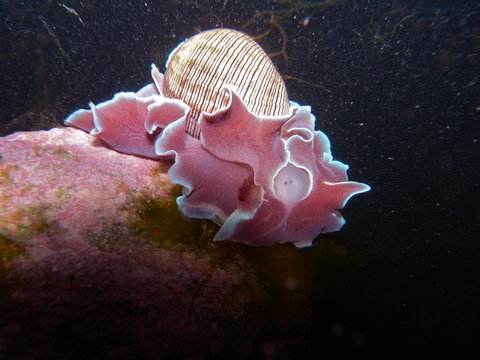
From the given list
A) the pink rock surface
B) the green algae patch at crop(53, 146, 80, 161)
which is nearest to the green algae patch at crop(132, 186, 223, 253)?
the pink rock surface

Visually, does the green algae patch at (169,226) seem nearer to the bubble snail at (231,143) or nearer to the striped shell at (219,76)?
the bubble snail at (231,143)

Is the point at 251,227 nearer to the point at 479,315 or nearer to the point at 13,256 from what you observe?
the point at 13,256

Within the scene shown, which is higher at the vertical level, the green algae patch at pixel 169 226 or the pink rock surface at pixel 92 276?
the green algae patch at pixel 169 226

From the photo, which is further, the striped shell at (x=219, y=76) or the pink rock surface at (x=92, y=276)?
the striped shell at (x=219, y=76)

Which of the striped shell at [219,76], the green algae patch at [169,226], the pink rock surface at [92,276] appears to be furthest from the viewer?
the striped shell at [219,76]

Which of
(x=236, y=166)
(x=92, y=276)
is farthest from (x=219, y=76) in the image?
(x=92, y=276)

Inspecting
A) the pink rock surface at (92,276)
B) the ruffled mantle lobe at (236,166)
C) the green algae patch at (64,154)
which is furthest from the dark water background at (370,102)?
the green algae patch at (64,154)

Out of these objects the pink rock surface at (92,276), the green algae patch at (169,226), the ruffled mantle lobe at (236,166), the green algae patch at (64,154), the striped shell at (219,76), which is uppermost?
the striped shell at (219,76)

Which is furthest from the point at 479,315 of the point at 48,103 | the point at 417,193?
the point at 48,103

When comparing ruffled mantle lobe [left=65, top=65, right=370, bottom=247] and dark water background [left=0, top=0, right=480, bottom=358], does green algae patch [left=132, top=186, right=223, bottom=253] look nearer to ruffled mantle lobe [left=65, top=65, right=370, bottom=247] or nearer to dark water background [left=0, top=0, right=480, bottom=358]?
ruffled mantle lobe [left=65, top=65, right=370, bottom=247]
